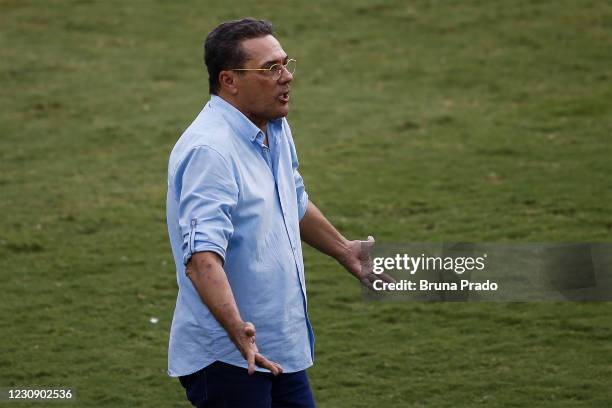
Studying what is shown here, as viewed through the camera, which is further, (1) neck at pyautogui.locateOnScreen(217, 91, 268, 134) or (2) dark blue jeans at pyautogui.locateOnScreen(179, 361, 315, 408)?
(1) neck at pyautogui.locateOnScreen(217, 91, 268, 134)

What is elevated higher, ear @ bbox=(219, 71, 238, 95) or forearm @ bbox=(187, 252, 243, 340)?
ear @ bbox=(219, 71, 238, 95)

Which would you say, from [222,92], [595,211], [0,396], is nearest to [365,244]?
[222,92]

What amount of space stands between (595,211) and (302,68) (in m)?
5.42

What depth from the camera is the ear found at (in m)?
3.98

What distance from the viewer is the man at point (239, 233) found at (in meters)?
3.67

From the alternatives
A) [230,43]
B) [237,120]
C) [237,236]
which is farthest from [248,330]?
[230,43]

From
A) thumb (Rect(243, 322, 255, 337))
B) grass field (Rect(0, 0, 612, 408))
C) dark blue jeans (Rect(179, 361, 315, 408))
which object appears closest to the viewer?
thumb (Rect(243, 322, 255, 337))

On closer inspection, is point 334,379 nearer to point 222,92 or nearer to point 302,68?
point 222,92

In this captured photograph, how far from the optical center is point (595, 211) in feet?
30.1

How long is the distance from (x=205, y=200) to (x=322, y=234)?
97 cm

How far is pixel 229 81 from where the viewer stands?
400 cm

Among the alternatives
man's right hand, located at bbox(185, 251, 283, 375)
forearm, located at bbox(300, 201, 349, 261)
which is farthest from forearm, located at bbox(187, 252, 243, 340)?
forearm, located at bbox(300, 201, 349, 261)

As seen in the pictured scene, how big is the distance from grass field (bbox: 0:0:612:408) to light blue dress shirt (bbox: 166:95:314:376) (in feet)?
7.77

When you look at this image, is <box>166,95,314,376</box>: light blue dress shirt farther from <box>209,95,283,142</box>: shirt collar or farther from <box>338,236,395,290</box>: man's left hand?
<box>338,236,395,290</box>: man's left hand
